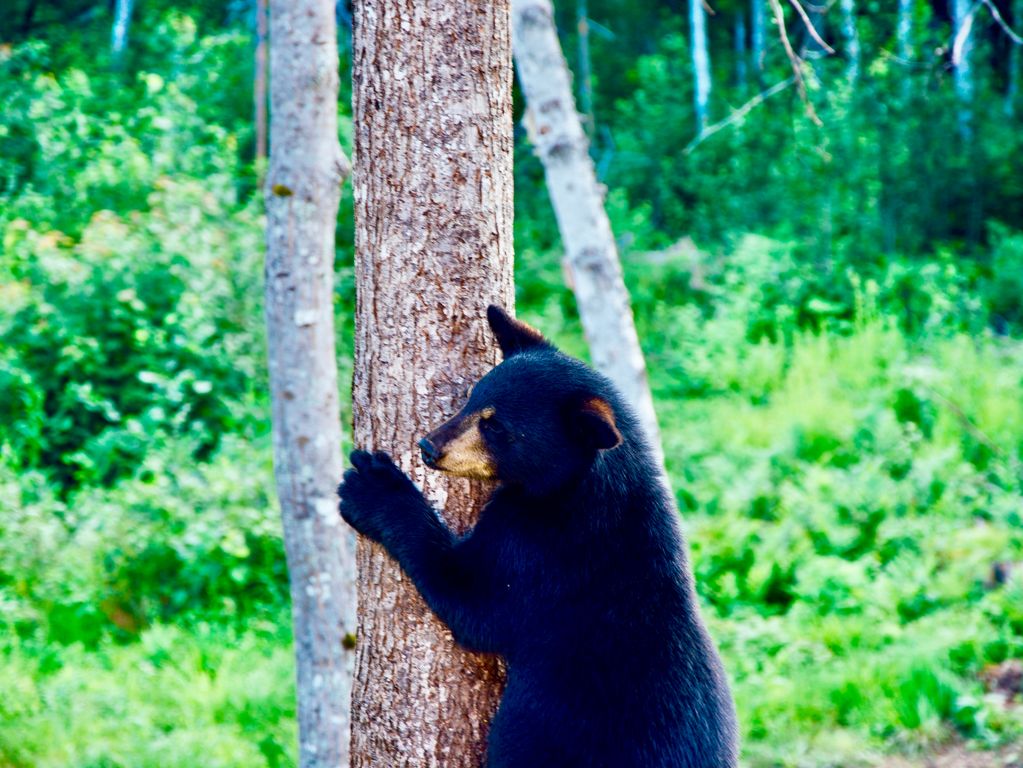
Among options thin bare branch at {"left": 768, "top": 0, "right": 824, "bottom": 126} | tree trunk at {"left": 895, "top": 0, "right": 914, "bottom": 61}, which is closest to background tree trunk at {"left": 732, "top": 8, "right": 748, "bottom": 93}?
tree trunk at {"left": 895, "top": 0, "right": 914, "bottom": 61}

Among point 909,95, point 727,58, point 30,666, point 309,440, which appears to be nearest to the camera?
point 309,440

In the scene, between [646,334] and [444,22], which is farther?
[646,334]

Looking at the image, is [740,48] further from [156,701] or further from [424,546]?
[424,546]

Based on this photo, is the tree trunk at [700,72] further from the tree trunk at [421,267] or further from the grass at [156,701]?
the tree trunk at [421,267]

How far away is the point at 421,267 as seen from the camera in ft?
8.93

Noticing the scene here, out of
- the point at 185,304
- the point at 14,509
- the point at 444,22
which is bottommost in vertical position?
the point at 14,509

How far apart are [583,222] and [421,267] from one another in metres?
3.35

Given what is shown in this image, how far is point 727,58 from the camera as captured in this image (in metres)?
21.7

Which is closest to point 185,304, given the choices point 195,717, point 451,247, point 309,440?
point 195,717

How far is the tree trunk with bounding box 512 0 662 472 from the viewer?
5.89 metres

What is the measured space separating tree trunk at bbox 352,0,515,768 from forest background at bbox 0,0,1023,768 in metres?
2.14

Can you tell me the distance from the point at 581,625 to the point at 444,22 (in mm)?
1588

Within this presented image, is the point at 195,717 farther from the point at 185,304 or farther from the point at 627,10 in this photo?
the point at 627,10

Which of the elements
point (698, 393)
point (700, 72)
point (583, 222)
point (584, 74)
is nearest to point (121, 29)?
point (584, 74)
